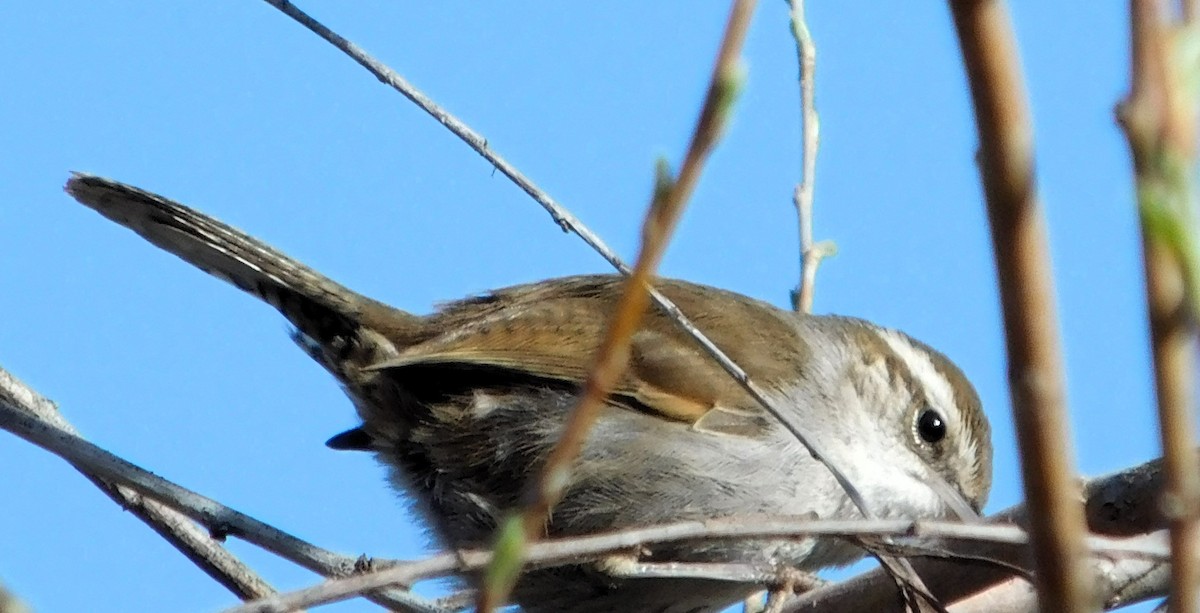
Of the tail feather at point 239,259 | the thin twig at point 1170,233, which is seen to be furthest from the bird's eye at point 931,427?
the thin twig at point 1170,233

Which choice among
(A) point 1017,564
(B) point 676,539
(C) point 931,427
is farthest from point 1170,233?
(C) point 931,427

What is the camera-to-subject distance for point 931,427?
4824 mm

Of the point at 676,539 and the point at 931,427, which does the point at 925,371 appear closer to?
the point at 931,427

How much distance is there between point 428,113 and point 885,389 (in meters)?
2.49

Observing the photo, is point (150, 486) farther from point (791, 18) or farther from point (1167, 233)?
point (1167, 233)

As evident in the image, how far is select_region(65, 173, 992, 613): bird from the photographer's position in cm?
424

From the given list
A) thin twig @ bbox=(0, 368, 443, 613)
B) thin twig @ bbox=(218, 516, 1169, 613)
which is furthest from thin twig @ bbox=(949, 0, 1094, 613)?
thin twig @ bbox=(0, 368, 443, 613)

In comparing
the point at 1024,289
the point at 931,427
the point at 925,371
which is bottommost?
the point at 1024,289

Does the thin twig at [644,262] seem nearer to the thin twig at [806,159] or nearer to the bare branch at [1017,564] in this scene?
the bare branch at [1017,564]

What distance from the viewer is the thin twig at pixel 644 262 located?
3.58 feet

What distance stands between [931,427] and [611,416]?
3.98ft

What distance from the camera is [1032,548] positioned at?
3.17 ft

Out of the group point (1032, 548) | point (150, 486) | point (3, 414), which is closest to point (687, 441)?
point (150, 486)

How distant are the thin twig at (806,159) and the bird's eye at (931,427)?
2.12 feet
